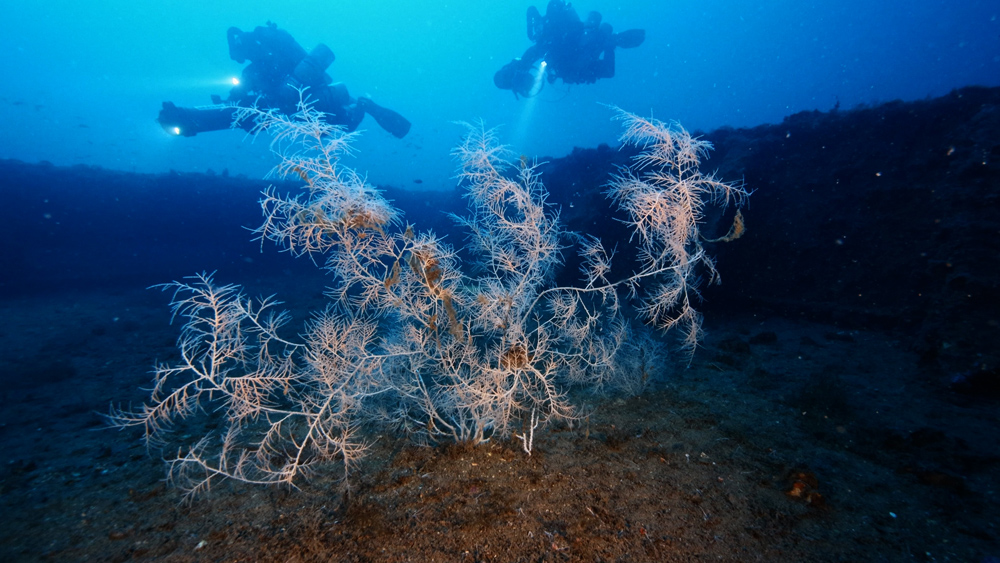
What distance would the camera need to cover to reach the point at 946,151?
7.95 metres

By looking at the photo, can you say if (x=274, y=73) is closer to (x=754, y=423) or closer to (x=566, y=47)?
(x=566, y=47)

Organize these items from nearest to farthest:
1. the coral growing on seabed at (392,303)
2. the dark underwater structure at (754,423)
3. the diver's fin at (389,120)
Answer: the dark underwater structure at (754,423), the coral growing on seabed at (392,303), the diver's fin at (389,120)

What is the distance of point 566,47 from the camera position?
2327cm

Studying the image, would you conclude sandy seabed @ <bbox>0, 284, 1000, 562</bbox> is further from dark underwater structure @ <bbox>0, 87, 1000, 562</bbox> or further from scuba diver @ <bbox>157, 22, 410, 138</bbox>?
scuba diver @ <bbox>157, 22, 410, 138</bbox>

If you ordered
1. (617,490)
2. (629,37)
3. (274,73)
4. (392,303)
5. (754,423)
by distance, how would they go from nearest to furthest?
(617,490), (392,303), (754,423), (274,73), (629,37)

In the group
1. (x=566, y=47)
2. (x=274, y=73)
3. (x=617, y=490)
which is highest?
(x=566, y=47)

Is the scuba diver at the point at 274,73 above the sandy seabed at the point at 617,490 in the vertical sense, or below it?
above

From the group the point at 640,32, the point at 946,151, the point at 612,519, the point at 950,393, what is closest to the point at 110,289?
the point at 612,519

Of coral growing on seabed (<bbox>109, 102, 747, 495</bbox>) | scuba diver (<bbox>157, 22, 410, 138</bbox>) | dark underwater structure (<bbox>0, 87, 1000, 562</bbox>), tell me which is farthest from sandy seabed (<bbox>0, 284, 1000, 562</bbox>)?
scuba diver (<bbox>157, 22, 410, 138</bbox>)

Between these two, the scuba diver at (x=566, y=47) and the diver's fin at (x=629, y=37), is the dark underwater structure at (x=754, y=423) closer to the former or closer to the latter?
the scuba diver at (x=566, y=47)

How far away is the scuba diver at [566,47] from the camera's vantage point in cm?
2281

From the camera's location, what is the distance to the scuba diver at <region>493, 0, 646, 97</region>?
2281 cm

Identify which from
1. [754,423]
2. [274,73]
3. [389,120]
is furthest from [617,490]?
[389,120]

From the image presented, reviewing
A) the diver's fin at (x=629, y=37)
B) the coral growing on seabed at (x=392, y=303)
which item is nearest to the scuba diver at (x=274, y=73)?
the coral growing on seabed at (x=392, y=303)
